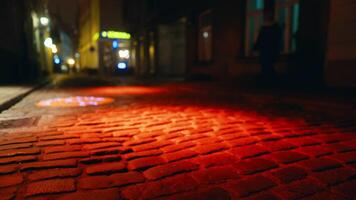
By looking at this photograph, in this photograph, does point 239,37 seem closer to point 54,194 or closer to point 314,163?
point 314,163

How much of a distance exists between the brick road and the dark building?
415cm

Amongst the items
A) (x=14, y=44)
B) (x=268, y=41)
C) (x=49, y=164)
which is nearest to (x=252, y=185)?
(x=49, y=164)

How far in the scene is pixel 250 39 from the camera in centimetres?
1213

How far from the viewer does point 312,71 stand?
8805 millimetres

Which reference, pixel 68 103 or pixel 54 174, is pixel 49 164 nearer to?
pixel 54 174

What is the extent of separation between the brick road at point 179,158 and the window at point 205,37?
405 inches

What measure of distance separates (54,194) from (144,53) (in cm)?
2317

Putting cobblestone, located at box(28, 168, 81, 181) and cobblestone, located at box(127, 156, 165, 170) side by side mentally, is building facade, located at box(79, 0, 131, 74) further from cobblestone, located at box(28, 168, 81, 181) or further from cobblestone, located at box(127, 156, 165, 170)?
cobblestone, located at box(28, 168, 81, 181)

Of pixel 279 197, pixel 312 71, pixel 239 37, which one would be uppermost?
pixel 239 37

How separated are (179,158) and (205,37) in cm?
1299

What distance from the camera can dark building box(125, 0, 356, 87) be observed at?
26.3 feet

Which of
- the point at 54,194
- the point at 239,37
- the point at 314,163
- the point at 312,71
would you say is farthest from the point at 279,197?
the point at 239,37

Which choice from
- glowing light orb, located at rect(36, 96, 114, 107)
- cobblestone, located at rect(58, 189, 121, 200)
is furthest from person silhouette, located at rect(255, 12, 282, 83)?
cobblestone, located at rect(58, 189, 121, 200)

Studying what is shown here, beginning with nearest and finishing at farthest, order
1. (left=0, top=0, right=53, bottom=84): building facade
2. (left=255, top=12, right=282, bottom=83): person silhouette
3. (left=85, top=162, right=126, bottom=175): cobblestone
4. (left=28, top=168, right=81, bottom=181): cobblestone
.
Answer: (left=28, top=168, right=81, bottom=181): cobblestone
(left=85, top=162, right=126, bottom=175): cobblestone
(left=255, top=12, right=282, bottom=83): person silhouette
(left=0, top=0, right=53, bottom=84): building facade
